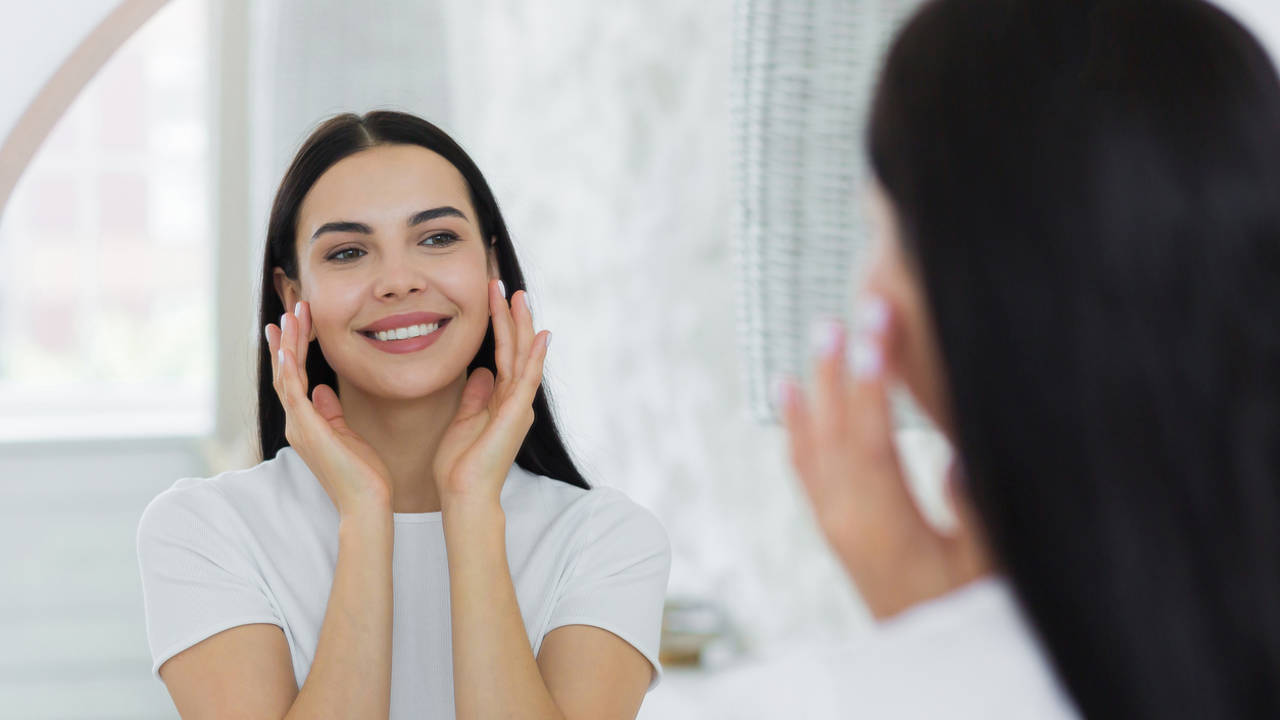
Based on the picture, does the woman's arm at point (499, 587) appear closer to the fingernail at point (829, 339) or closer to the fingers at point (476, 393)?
the fingers at point (476, 393)

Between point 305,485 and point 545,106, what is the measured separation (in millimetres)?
1687

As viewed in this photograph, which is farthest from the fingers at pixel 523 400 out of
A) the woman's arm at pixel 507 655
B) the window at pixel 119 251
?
the window at pixel 119 251

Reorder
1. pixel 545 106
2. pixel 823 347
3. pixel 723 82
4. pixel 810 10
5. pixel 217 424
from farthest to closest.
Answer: pixel 217 424 → pixel 545 106 → pixel 723 82 → pixel 810 10 → pixel 823 347

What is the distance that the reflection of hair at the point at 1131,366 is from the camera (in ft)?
1.94

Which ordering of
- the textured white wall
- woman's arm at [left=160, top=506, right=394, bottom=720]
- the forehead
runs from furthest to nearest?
the textured white wall, the forehead, woman's arm at [left=160, top=506, right=394, bottom=720]

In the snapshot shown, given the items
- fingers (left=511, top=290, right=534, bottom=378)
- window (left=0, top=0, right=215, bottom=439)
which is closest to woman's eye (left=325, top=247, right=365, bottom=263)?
fingers (left=511, top=290, right=534, bottom=378)

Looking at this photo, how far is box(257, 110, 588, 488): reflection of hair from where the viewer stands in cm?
150

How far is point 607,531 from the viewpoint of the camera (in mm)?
1438

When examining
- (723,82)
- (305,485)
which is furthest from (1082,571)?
(723,82)

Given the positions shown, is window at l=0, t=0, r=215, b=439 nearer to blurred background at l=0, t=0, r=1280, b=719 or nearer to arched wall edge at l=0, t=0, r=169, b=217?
blurred background at l=0, t=0, r=1280, b=719

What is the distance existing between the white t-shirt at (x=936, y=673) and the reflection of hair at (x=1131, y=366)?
0.11ft

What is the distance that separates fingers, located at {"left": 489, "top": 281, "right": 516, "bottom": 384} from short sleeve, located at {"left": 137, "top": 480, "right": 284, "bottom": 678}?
0.37 meters

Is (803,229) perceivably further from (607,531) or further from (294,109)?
(294,109)

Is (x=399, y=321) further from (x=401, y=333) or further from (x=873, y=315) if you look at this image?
(x=873, y=315)
